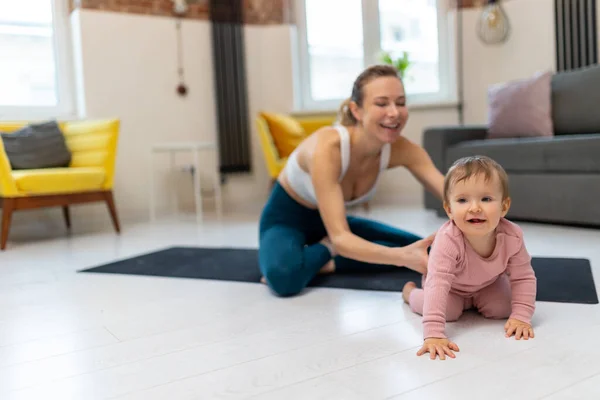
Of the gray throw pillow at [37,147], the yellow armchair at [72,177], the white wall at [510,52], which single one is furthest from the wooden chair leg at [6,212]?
the white wall at [510,52]

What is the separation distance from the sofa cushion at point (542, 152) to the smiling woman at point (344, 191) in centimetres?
125

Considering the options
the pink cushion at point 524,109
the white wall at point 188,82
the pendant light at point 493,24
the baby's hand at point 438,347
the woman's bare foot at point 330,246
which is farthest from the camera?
the pendant light at point 493,24

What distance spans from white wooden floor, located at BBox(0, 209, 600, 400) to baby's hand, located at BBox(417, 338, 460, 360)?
19mm

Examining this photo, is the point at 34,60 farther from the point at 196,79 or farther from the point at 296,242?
the point at 296,242

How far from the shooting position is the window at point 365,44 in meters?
4.85

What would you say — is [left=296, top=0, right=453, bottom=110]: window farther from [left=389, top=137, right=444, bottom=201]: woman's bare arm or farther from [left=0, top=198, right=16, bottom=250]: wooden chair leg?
[left=389, top=137, right=444, bottom=201]: woman's bare arm

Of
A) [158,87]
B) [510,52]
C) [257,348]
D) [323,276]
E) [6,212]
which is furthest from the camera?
[158,87]

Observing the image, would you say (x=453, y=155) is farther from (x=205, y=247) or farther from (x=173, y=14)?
(x=173, y=14)

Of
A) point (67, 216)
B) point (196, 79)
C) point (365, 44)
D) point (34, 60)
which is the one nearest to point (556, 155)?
point (365, 44)

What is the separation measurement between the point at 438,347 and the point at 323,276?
85 centimetres

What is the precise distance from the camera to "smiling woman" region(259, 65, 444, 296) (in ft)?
5.52

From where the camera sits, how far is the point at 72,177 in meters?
3.33

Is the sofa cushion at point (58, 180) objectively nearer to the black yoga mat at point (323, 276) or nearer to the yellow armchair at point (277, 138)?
the black yoga mat at point (323, 276)

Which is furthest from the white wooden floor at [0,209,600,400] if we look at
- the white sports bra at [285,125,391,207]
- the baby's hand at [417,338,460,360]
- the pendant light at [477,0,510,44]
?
the pendant light at [477,0,510,44]
